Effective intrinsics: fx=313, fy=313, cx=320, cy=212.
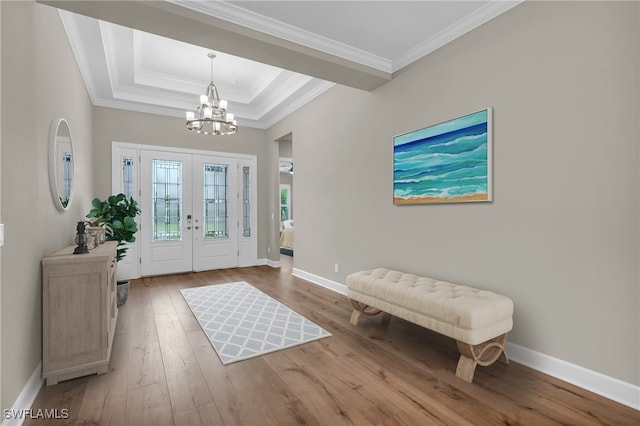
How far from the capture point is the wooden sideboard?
2.15 meters

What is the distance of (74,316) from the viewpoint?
2217 mm

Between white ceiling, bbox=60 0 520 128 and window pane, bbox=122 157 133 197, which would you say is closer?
white ceiling, bbox=60 0 520 128

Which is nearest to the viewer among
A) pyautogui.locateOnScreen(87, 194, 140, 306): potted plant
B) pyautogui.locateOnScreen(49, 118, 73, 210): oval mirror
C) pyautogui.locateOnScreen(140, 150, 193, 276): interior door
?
pyautogui.locateOnScreen(49, 118, 73, 210): oval mirror

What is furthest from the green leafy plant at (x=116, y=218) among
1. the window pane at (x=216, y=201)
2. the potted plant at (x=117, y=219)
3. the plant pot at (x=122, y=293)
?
the window pane at (x=216, y=201)

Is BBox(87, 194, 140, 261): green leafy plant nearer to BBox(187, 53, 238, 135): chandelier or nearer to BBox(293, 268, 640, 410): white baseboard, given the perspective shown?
BBox(187, 53, 238, 135): chandelier

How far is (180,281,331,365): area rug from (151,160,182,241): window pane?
1802mm

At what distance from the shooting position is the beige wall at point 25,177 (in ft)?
5.52

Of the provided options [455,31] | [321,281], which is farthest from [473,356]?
[321,281]

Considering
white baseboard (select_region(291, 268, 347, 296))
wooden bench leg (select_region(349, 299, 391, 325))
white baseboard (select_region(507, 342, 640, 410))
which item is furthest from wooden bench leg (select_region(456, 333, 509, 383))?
white baseboard (select_region(291, 268, 347, 296))

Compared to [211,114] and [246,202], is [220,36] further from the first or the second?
[246,202]

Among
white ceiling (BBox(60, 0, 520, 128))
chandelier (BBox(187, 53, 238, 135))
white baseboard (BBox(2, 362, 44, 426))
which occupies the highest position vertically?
white ceiling (BBox(60, 0, 520, 128))

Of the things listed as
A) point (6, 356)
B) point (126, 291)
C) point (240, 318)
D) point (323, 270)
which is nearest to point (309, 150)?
point (323, 270)

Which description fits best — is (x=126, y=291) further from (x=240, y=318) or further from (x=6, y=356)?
(x=6, y=356)

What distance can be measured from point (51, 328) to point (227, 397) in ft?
4.31
